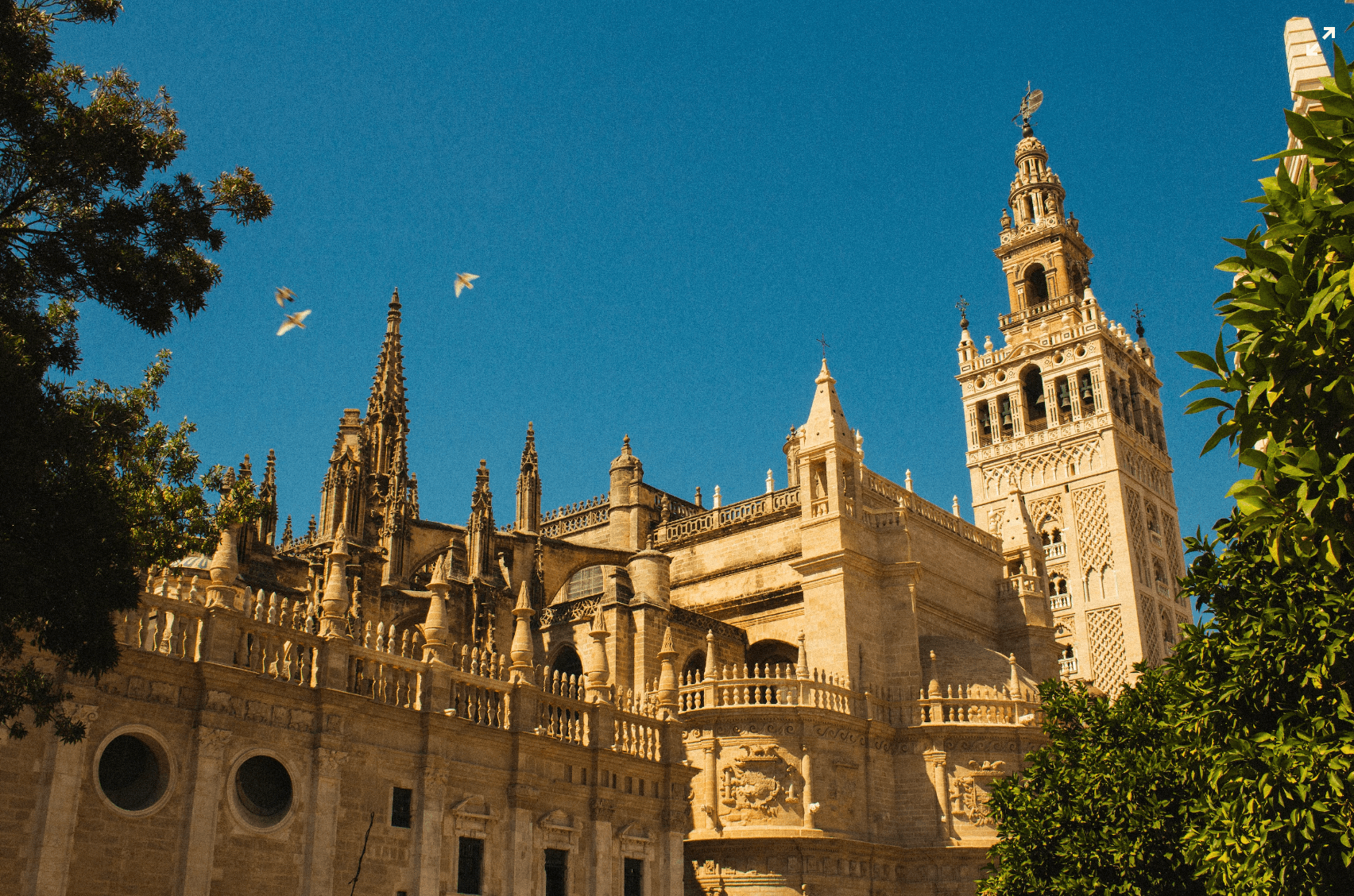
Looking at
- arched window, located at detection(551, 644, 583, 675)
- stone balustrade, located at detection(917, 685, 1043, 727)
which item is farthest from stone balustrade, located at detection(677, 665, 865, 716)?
arched window, located at detection(551, 644, 583, 675)

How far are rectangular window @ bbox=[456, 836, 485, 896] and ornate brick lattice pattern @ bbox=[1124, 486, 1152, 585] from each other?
4212 centimetres

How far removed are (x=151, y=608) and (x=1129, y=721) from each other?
15.8 m

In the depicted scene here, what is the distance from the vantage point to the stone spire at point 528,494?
1674 inches

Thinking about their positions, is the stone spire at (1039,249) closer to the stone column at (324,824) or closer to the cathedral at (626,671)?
the cathedral at (626,671)

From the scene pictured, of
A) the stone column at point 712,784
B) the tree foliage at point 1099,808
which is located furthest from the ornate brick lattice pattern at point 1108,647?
the tree foliage at point 1099,808

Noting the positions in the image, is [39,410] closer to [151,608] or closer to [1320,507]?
[151,608]

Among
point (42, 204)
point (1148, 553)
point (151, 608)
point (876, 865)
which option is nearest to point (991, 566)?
point (876, 865)

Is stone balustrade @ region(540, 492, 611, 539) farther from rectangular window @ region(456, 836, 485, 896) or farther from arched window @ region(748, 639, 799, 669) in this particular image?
rectangular window @ region(456, 836, 485, 896)

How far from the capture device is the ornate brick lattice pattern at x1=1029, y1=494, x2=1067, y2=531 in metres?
58.0

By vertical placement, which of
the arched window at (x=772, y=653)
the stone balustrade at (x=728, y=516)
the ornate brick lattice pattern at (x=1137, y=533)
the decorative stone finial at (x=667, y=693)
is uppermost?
the ornate brick lattice pattern at (x=1137, y=533)

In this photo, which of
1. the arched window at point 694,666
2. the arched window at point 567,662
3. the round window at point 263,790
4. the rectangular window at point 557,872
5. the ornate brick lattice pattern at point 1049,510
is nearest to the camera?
the round window at point 263,790

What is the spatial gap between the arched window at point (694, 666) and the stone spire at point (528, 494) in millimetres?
8082

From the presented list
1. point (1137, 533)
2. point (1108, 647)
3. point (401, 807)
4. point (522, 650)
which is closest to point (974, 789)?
point (522, 650)

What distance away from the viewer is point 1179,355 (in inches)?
454
